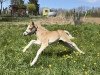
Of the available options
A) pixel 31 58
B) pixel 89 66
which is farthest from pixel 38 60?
pixel 89 66

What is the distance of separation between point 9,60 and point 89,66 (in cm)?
207

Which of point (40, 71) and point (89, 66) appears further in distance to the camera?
point (89, 66)

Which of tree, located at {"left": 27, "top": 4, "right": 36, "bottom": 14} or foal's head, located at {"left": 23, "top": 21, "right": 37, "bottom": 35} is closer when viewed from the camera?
foal's head, located at {"left": 23, "top": 21, "right": 37, "bottom": 35}

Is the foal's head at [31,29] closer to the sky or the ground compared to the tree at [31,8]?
closer to the sky

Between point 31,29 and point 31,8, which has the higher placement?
point 31,29

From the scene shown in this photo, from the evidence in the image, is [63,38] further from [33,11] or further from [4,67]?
[33,11]

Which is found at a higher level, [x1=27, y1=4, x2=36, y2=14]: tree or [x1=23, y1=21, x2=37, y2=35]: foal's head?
[x1=23, y1=21, x2=37, y2=35]: foal's head

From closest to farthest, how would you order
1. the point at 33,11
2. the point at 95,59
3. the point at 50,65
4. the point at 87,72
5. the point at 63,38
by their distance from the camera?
the point at 87,72
the point at 50,65
the point at 95,59
the point at 63,38
the point at 33,11

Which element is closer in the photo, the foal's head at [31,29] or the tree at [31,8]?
the foal's head at [31,29]

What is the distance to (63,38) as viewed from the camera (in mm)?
11578

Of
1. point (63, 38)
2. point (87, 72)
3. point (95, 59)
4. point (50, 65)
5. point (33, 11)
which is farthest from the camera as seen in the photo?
point (33, 11)

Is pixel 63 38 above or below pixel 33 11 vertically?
above

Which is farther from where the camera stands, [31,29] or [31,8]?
[31,8]

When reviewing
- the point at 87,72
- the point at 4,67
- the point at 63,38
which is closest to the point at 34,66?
the point at 4,67
